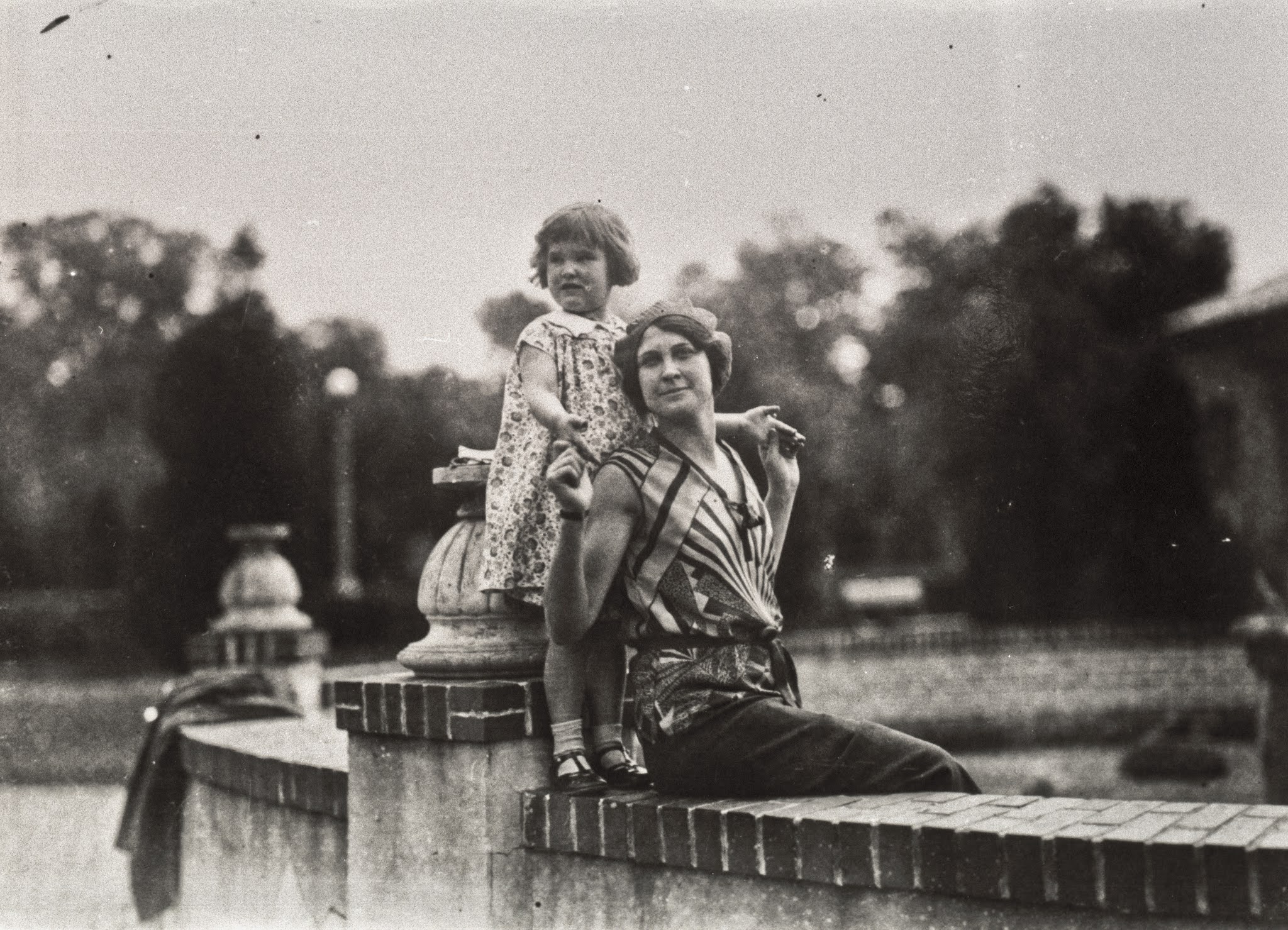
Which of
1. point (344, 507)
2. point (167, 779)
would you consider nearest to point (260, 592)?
point (167, 779)

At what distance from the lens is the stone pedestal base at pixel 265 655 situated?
29.0ft

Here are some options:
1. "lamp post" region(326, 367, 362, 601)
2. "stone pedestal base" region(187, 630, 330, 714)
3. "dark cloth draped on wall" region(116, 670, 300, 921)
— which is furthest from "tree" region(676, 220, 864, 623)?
"dark cloth draped on wall" region(116, 670, 300, 921)

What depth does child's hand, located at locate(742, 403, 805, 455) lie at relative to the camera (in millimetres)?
3439

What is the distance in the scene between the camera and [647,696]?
310 cm

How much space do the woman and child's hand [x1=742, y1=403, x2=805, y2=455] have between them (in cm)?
17

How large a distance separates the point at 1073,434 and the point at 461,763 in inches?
855

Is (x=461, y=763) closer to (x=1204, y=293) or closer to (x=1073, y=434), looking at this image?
(x=1204, y=293)

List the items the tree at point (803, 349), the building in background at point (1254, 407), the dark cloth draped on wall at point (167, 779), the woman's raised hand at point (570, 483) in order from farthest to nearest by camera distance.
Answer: the tree at point (803, 349)
the building in background at point (1254, 407)
the dark cloth draped on wall at point (167, 779)
the woman's raised hand at point (570, 483)

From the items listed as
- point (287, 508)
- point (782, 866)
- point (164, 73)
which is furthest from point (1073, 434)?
point (782, 866)

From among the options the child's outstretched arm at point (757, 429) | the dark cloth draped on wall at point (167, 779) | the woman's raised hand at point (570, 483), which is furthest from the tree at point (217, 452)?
the woman's raised hand at point (570, 483)

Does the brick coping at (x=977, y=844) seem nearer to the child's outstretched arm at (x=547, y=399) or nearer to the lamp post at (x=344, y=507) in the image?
the child's outstretched arm at (x=547, y=399)

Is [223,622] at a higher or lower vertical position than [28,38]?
lower

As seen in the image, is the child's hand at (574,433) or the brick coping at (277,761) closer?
the child's hand at (574,433)

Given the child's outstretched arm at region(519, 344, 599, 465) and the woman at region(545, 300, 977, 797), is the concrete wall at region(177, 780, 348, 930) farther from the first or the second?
the child's outstretched arm at region(519, 344, 599, 465)
